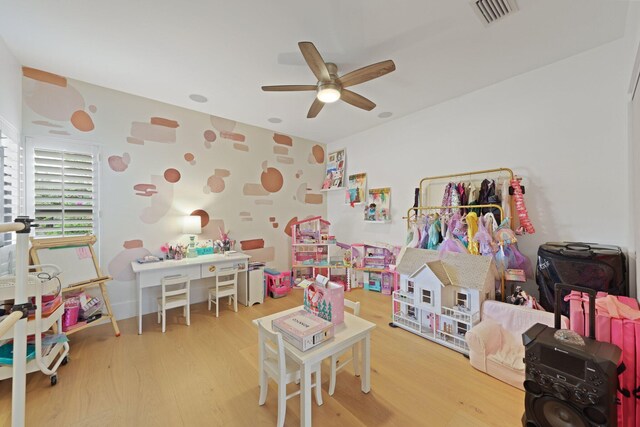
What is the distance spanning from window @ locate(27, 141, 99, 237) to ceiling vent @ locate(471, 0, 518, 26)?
4023mm

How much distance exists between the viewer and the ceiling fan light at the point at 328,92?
7.66ft

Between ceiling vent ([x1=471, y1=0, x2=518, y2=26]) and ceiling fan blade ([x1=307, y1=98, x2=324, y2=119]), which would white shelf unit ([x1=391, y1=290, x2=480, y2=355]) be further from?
ceiling vent ([x1=471, y1=0, x2=518, y2=26])

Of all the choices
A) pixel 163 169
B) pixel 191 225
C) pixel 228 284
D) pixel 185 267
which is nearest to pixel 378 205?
pixel 228 284

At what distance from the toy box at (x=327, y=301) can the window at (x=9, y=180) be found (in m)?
2.64

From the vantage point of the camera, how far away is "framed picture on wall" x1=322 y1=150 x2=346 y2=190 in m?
4.87

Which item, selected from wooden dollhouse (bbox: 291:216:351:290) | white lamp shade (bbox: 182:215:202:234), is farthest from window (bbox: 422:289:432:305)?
white lamp shade (bbox: 182:215:202:234)

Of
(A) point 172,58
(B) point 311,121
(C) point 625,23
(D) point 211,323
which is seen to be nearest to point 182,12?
(A) point 172,58

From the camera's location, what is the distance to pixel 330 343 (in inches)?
59.3

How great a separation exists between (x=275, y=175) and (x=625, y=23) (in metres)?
4.18

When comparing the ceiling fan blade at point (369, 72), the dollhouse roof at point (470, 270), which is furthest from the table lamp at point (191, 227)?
the dollhouse roof at point (470, 270)

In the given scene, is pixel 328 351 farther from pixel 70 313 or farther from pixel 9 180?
pixel 9 180

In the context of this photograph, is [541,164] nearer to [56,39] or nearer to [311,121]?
[311,121]

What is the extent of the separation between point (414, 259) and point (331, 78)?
80.8 inches

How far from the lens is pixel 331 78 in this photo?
230 cm
